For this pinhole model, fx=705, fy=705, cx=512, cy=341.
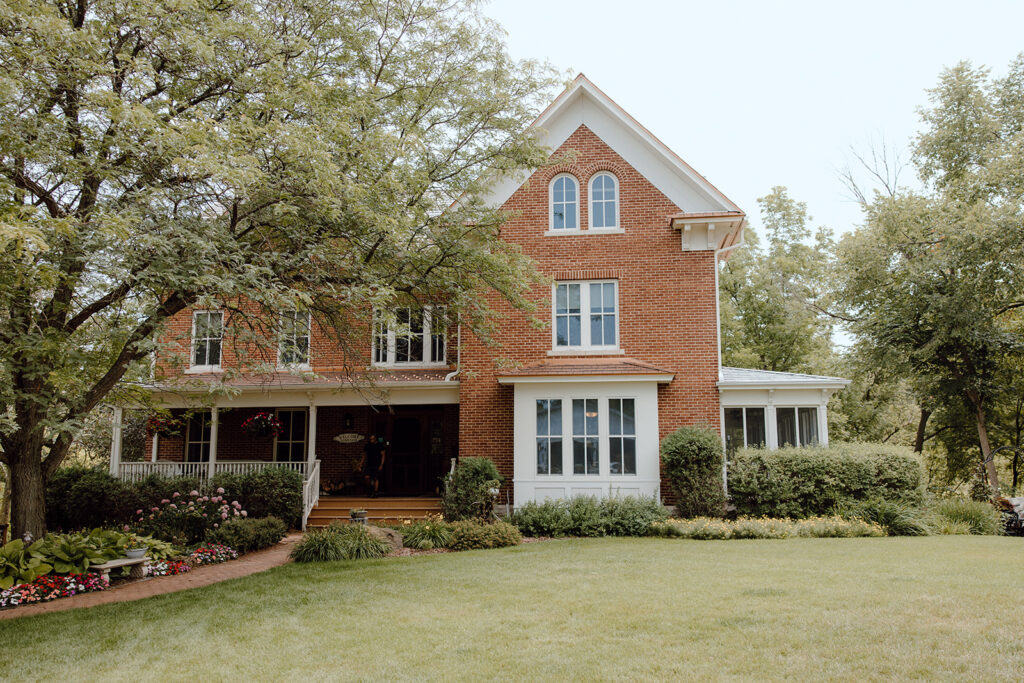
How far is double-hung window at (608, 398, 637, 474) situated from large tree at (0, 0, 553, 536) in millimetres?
3855

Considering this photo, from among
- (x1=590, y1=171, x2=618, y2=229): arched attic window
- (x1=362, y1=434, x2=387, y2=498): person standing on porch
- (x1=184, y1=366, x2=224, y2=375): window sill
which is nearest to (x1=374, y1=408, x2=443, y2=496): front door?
(x1=362, y1=434, x2=387, y2=498): person standing on porch

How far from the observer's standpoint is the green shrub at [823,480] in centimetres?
1425

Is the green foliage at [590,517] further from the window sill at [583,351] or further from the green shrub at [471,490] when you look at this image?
the window sill at [583,351]

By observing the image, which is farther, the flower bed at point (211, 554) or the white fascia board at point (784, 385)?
the white fascia board at point (784, 385)

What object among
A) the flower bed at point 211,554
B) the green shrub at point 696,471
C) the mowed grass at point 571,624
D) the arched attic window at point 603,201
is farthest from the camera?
the arched attic window at point 603,201

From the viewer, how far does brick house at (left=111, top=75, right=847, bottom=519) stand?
1530 centimetres

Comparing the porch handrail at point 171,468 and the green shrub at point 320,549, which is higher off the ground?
the porch handrail at point 171,468

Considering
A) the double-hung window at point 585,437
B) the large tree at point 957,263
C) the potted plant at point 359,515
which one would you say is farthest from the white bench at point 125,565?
the large tree at point 957,263

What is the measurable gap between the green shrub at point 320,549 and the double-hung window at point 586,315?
678 centimetres

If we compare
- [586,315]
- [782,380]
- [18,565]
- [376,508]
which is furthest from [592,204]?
[18,565]

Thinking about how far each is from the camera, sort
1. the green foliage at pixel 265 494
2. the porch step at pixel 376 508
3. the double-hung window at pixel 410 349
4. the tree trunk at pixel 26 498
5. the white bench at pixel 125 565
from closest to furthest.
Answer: the white bench at pixel 125 565 < the tree trunk at pixel 26 498 < the green foliage at pixel 265 494 < the porch step at pixel 376 508 < the double-hung window at pixel 410 349

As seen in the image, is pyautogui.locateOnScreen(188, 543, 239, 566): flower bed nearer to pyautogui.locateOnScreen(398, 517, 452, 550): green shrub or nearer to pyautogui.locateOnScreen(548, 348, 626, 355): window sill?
pyautogui.locateOnScreen(398, 517, 452, 550): green shrub

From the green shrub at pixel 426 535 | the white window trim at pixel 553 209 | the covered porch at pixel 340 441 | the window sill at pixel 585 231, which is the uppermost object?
the white window trim at pixel 553 209

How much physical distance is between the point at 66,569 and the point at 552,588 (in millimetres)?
6925
